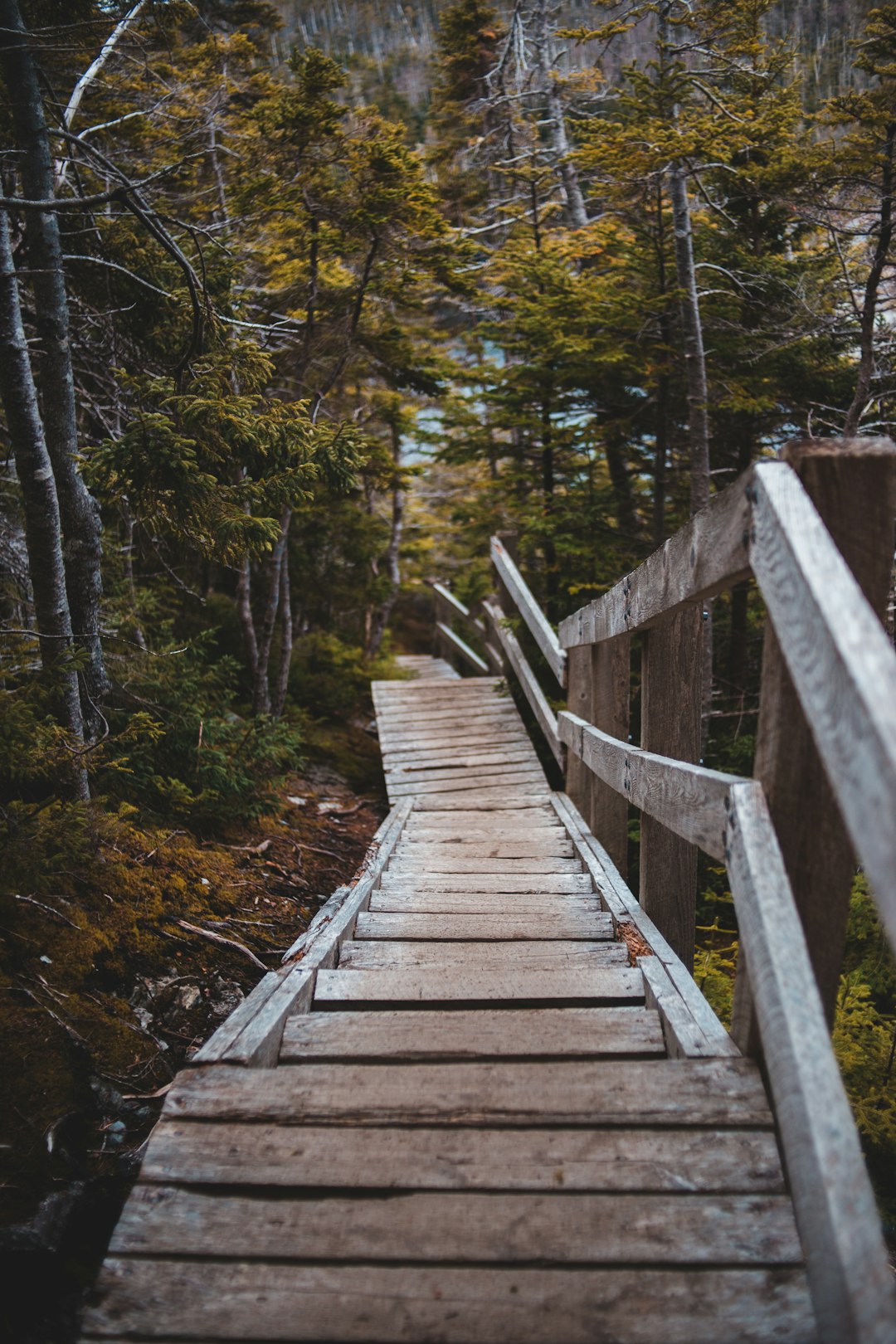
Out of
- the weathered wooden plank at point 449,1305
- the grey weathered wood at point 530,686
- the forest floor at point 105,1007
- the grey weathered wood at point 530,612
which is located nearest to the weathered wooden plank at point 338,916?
the forest floor at point 105,1007

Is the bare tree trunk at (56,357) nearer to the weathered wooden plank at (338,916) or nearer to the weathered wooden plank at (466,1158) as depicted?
the weathered wooden plank at (338,916)

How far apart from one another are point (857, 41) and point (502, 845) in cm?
585

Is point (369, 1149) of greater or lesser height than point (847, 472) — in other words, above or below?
below

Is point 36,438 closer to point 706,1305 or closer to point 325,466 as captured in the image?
point 325,466

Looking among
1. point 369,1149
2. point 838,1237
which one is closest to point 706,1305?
point 838,1237

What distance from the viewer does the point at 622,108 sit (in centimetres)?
741

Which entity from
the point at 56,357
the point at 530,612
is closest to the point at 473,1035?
the point at 56,357

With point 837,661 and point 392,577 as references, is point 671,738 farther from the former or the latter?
point 392,577

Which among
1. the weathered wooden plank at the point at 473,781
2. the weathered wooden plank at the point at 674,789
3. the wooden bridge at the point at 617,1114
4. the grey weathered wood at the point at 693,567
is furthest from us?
the weathered wooden plank at the point at 473,781

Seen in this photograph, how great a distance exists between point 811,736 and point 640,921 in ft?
4.83

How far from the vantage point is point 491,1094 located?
1.80 m

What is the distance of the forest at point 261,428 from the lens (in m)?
3.22

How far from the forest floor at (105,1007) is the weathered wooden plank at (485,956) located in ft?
2.75

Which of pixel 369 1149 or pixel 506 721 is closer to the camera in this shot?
pixel 369 1149
